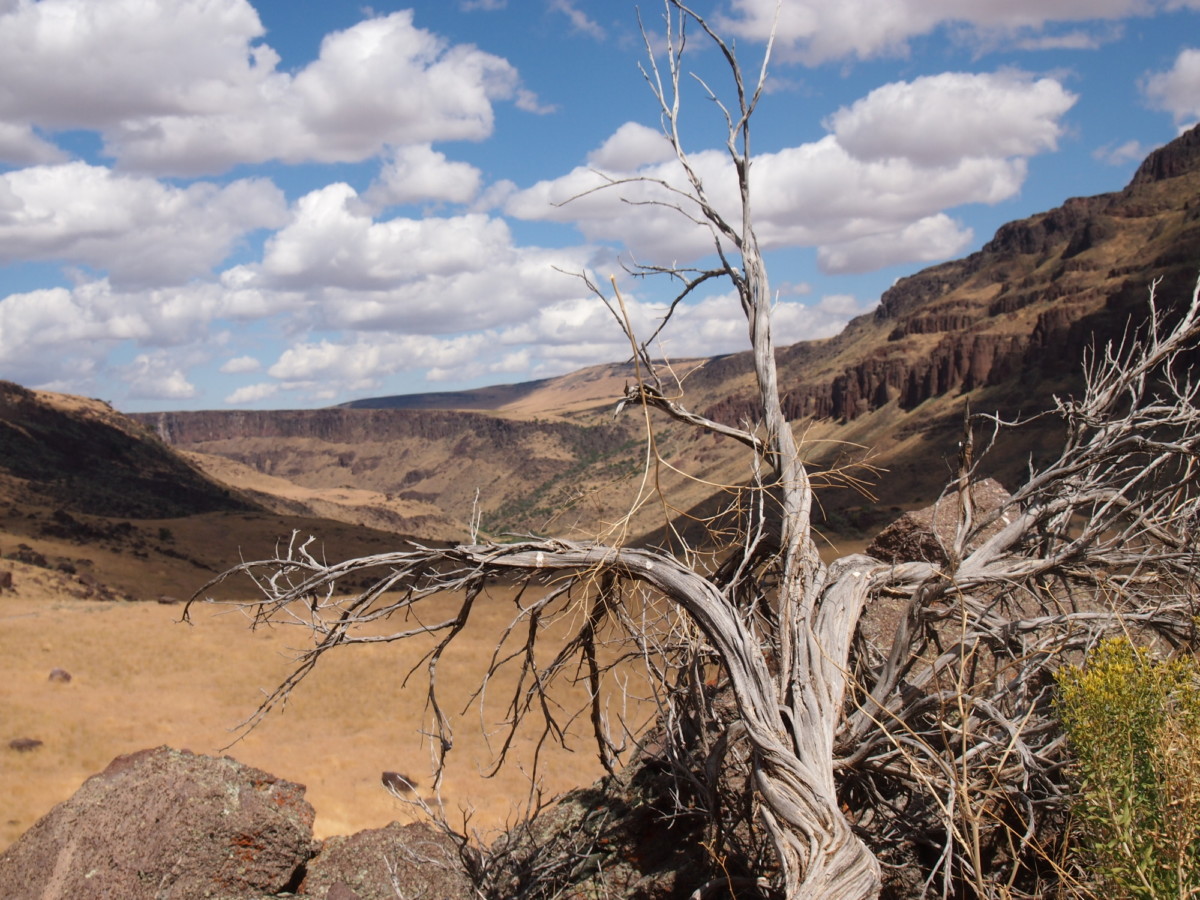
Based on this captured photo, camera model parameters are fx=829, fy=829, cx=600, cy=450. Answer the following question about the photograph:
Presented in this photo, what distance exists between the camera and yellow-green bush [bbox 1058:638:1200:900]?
9.18 ft

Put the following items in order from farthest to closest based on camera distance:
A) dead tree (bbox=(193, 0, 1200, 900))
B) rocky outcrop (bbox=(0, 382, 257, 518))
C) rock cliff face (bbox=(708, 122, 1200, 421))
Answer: rock cliff face (bbox=(708, 122, 1200, 421))
rocky outcrop (bbox=(0, 382, 257, 518))
dead tree (bbox=(193, 0, 1200, 900))

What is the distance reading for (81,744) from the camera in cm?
1734

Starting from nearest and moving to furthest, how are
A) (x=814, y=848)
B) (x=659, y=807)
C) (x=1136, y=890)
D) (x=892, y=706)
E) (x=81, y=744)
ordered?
(x=1136, y=890) < (x=814, y=848) < (x=892, y=706) < (x=659, y=807) < (x=81, y=744)

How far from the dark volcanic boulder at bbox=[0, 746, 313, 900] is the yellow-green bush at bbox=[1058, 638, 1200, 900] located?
19.1 ft

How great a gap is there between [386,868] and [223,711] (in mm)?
17361

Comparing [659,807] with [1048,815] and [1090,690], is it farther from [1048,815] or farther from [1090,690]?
[1090,690]

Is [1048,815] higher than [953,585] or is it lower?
lower

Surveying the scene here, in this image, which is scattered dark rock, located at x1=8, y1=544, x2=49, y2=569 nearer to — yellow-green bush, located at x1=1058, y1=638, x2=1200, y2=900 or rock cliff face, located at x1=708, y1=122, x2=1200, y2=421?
yellow-green bush, located at x1=1058, y1=638, x2=1200, y2=900

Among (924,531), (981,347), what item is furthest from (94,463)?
(981,347)

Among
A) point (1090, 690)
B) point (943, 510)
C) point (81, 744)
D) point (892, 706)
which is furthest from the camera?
point (81, 744)

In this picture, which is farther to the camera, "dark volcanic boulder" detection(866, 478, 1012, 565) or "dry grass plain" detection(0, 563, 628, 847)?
"dry grass plain" detection(0, 563, 628, 847)

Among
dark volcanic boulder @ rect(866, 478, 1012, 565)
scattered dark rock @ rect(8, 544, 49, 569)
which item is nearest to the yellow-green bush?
dark volcanic boulder @ rect(866, 478, 1012, 565)

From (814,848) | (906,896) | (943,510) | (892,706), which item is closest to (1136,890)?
(814,848)

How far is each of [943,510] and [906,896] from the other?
4.63 meters
